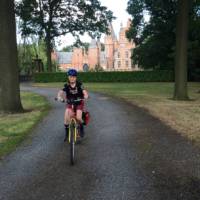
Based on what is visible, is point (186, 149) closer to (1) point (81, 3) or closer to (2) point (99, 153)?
(2) point (99, 153)

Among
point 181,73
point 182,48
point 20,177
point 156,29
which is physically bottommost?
point 20,177

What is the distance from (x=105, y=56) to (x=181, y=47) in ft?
378

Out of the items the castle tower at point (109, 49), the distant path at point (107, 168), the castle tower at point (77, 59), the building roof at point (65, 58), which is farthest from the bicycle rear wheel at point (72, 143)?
the building roof at point (65, 58)

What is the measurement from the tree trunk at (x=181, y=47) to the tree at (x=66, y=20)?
3044 centimetres

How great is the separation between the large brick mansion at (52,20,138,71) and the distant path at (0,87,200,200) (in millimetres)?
102376

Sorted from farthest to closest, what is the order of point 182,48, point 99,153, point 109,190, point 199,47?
1. point 199,47
2. point 182,48
3. point 99,153
4. point 109,190

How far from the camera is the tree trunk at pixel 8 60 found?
1550 centimetres

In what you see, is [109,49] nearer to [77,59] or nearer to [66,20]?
[77,59]

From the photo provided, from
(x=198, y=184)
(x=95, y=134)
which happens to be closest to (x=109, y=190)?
(x=198, y=184)

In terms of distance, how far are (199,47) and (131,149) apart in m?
38.4

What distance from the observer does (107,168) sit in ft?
22.9

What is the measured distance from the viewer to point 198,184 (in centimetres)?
595

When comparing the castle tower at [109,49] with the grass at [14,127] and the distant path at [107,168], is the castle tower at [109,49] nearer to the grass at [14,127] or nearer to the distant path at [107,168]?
the grass at [14,127]

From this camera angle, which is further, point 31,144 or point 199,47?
point 199,47
